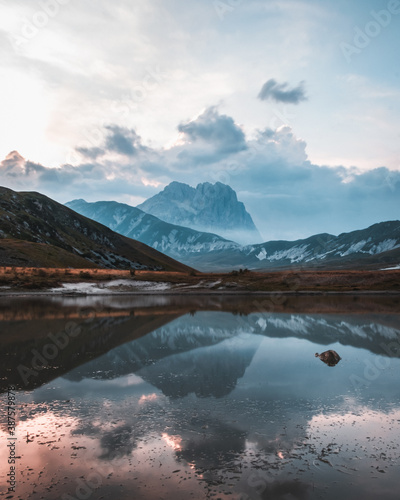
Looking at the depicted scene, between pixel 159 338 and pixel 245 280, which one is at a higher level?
pixel 245 280

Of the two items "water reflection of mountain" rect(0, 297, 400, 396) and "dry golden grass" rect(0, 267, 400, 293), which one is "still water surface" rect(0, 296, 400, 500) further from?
"dry golden grass" rect(0, 267, 400, 293)

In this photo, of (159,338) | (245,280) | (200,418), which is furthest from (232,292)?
(200,418)

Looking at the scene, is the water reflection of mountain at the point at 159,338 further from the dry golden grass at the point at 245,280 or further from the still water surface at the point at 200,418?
the dry golden grass at the point at 245,280

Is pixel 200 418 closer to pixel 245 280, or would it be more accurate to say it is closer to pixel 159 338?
pixel 159 338

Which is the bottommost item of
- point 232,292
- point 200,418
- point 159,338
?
point 232,292

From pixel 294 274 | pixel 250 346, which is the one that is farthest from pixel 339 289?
pixel 250 346

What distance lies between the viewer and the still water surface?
13.3 metres

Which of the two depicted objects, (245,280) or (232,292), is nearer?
(232,292)

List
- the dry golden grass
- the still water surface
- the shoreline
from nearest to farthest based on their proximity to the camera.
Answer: the still water surface → the shoreline → the dry golden grass

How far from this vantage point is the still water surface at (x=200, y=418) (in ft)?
43.5

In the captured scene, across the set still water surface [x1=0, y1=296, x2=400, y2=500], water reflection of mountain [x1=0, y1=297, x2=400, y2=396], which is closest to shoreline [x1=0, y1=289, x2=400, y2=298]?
water reflection of mountain [x1=0, y1=297, x2=400, y2=396]

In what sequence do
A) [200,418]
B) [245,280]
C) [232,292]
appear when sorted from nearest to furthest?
[200,418] < [232,292] < [245,280]

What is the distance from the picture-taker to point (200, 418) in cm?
1941

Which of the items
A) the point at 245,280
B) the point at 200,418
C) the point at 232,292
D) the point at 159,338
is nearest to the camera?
the point at 200,418
